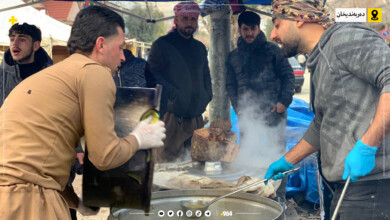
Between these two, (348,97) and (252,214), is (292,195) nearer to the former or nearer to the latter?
(252,214)

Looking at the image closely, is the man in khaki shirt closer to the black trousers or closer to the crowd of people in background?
the crowd of people in background

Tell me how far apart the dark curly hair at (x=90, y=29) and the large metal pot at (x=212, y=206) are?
972 mm

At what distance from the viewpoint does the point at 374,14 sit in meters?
2.76

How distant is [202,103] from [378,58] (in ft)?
8.04

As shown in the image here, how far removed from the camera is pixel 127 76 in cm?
356

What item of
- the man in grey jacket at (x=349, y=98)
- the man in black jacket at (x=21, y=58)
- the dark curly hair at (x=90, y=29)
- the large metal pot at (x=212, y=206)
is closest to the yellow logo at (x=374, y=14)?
the man in grey jacket at (x=349, y=98)

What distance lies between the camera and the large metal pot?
222 centimetres

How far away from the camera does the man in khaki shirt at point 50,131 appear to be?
149 cm

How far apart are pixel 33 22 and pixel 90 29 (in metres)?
2.71

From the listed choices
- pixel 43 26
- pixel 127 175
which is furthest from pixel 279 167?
pixel 43 26

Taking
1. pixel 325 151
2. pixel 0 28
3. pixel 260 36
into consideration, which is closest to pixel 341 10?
pixel 325 151

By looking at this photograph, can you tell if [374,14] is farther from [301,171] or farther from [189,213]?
[301,171]

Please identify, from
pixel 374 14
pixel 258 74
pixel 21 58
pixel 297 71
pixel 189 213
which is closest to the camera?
pixel 189 213

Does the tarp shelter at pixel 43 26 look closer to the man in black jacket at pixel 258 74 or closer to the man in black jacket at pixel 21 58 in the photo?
the man in black jacket at pixel 21 58
